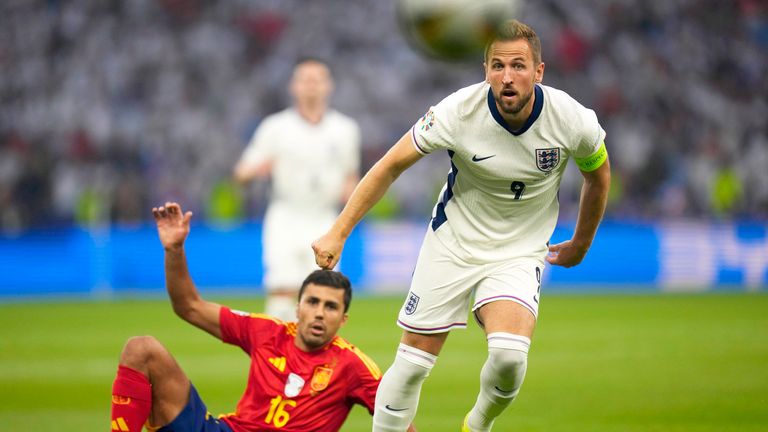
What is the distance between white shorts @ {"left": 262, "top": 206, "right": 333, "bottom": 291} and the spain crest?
4226 mm

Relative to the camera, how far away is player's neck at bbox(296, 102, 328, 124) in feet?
32.1

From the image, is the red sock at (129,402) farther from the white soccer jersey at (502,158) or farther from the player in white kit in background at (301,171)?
the player in white kit in background at (301,171)

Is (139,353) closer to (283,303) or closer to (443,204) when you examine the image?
(443,204)

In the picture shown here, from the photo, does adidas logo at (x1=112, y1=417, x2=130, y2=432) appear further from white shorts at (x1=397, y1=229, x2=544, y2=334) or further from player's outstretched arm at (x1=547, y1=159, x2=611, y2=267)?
player's outstretched arm at (x1=547, y1=159, x2=611, y2=267)

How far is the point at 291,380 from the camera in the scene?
525 centimetres

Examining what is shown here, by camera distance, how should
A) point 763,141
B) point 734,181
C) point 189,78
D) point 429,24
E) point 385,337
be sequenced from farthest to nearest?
1. point 189,78
2. point 763,141
3. point 734,181
4. point 385,337
5. point 429,24

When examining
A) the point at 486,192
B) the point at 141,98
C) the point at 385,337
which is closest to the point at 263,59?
the point at 141,98

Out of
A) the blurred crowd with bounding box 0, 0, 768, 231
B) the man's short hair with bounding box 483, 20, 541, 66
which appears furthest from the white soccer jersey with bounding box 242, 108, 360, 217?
the blurred crowd with bounding box 0, 0, 768, 231

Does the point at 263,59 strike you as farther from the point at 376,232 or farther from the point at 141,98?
the point at 376,232

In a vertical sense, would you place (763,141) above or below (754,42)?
below

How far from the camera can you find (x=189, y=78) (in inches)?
858

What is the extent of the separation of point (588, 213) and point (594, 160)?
0.36 meters

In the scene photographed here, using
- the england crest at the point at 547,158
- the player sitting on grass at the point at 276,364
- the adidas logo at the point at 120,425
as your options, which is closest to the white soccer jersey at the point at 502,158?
the england crest at the point at 547,158

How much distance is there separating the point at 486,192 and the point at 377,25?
18.1 meters
